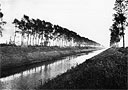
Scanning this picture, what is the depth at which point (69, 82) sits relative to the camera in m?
13.0

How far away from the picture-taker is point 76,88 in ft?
39.0

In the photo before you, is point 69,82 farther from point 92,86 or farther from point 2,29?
point 2,29

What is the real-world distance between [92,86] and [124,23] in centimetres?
3702

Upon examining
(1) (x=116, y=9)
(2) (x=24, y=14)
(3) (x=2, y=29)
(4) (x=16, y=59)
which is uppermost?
(2) (x=24, y=14)

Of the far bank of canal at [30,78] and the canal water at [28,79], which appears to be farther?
the far bank of canal at [30,78]

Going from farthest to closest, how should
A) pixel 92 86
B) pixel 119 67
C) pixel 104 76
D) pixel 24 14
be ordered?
pixel 24 14, pixel 119 67, pixel 104 76, pixel 92 86

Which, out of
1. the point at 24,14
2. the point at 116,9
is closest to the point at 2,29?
the point at 24,14

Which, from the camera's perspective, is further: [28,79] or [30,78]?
[30,78]

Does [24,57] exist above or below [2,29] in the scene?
below

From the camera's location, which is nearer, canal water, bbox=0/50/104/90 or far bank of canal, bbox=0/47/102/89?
canal water, bbox=0/50/104/90

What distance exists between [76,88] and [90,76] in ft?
6.20

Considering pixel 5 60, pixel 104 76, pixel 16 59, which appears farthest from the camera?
pixel 16 59

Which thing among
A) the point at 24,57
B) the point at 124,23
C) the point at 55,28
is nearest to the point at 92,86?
the point at 24,57

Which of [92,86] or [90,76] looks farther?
[90,76]
